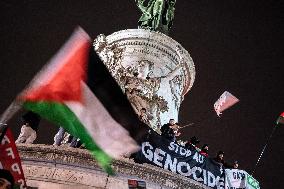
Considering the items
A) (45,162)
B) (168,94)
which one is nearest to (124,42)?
(168,94)

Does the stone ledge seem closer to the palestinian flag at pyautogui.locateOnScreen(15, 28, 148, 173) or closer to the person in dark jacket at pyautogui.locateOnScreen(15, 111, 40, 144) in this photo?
the person in dark jacket at pyautogui.locateOnScreen(15, 111, 40, 144)

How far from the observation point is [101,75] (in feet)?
28.7

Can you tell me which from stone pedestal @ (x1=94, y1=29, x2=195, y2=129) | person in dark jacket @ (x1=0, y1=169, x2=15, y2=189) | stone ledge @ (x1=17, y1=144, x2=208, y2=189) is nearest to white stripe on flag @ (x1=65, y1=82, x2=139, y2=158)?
person in dark jacket @ (x1=0, y1=169, x2=15, y2=189)

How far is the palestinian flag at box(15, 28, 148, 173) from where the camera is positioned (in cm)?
841

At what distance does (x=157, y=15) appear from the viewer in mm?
34875

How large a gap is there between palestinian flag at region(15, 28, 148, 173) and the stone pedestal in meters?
16.6

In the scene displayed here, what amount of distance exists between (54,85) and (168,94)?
2028 cm

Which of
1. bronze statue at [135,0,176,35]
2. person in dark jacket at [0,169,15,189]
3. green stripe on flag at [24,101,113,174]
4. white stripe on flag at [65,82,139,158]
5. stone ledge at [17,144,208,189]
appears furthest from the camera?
bronze statue at [135,0,176,35]

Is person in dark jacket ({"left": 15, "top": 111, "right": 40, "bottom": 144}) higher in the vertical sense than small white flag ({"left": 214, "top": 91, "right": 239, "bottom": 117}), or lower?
lower

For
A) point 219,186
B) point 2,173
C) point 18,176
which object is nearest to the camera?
point 2,173

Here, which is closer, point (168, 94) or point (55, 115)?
point (55, 115)

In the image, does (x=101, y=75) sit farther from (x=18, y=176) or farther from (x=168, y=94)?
(x=168, y=94)

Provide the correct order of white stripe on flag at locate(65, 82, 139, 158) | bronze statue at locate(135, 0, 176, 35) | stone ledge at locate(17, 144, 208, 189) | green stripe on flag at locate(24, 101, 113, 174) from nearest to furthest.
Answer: white stripe on flag at locate(65, 82, 139, 158), green stripe on flag at locate(24, 101, 113, 174), stone ledge at locate(17, 144, 208, 189), bronze statue at locate(135, 0, 176, 35)

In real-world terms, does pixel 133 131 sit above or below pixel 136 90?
below
